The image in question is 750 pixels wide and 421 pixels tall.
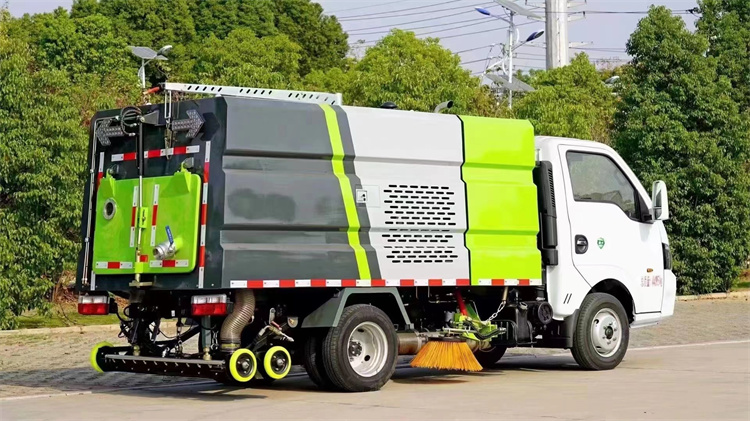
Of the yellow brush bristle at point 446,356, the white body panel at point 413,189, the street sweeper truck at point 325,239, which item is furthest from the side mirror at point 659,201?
the yellow brush bristle at point 446,356

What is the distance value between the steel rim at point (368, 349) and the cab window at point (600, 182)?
324cm

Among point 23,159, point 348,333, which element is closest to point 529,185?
point 348,333

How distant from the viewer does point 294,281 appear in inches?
453

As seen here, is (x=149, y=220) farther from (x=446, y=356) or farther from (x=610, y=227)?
(x=610, y=227)

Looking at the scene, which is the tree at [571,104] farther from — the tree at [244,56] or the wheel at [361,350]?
the wheel at [361,350]

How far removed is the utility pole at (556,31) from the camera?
234ft

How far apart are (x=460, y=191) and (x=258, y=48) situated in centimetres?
4079

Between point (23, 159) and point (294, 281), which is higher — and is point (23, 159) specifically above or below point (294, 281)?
above

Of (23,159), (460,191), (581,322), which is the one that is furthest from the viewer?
(23,159)

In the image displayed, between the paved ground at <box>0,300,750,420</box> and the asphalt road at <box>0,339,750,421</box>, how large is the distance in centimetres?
6

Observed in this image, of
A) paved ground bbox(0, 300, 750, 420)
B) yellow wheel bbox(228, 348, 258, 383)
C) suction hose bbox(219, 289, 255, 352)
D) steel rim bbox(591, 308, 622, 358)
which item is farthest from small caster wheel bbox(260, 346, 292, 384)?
steel rim bbox(591, 308, 622, 358)

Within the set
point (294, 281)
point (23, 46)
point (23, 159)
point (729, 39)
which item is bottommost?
point (294, 281)

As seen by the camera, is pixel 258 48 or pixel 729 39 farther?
pixel 258 48

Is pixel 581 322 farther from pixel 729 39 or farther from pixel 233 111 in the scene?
pixel 729 39
